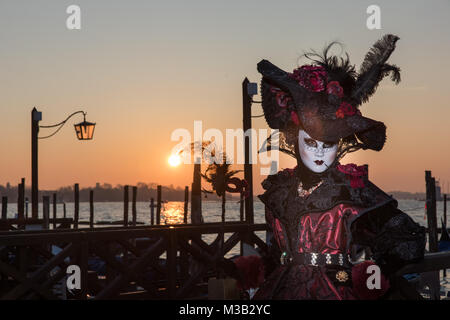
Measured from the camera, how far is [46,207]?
19.2 metres

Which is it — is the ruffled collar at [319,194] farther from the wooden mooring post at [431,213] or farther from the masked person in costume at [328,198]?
the wooden mooring post at [431,213]

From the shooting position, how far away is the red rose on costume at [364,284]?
3.41m

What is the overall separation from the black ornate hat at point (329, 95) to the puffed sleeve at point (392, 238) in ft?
1.66

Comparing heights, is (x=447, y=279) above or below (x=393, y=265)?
below

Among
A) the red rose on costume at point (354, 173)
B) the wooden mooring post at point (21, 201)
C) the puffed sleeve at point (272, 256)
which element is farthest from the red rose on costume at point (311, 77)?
the wooden mooring post at point (21, 201)

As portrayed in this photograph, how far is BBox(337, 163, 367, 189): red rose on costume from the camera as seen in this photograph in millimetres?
3769

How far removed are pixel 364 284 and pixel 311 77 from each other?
1.28 meters

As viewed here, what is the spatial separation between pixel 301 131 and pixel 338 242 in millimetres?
744

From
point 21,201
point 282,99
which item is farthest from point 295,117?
point 21,201

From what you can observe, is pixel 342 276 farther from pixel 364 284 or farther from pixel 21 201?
pixel 21 201

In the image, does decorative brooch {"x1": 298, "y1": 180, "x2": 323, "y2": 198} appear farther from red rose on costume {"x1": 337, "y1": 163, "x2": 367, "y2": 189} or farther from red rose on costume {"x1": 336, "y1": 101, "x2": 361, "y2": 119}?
red rose on costume {"x1": 336, "y1": 101, "x2": 361, "y2": 119}
